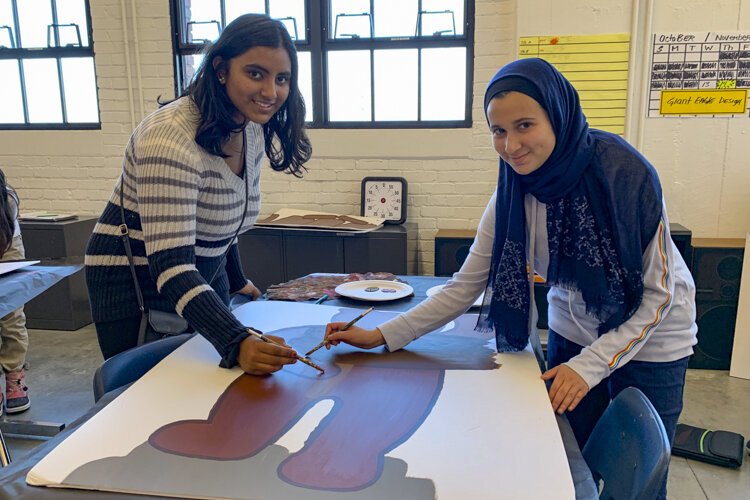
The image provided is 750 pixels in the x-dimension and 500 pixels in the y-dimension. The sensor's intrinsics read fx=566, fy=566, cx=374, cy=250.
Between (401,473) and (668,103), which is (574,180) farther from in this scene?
(668,103)

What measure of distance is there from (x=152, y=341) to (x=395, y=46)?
2.56 metres

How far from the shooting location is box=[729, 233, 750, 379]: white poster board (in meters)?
2.74

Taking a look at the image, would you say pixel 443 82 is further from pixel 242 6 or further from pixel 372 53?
pixel 242 6

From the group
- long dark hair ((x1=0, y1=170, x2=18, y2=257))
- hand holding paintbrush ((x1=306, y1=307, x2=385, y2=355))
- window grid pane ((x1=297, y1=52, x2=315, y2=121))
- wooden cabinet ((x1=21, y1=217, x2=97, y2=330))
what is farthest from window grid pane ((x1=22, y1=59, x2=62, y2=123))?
hand holding paintbrush ((x1=306, y1=307, x2=385, y2=355))

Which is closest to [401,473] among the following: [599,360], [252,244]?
[599,360]

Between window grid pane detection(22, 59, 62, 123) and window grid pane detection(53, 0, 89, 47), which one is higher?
→ window grid pane detection(53, 0, 89, 47)

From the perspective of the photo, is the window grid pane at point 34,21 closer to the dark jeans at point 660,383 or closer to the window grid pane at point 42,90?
the window grid pane at point 42,90

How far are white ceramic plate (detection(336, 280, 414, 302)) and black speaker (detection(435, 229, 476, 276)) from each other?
140 cm

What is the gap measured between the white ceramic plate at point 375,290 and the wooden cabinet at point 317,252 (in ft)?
4.31

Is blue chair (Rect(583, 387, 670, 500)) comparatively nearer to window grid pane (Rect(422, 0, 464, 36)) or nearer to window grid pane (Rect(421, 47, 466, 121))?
window grid pane (Rect(421, 47, 466, 121))

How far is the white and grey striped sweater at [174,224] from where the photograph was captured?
112 cm

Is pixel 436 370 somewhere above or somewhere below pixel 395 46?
below

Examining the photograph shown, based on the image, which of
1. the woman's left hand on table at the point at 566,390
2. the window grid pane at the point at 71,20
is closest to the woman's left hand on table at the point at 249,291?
the woman's left hand on table at the point at 566,390

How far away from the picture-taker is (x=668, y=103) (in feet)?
9.84
